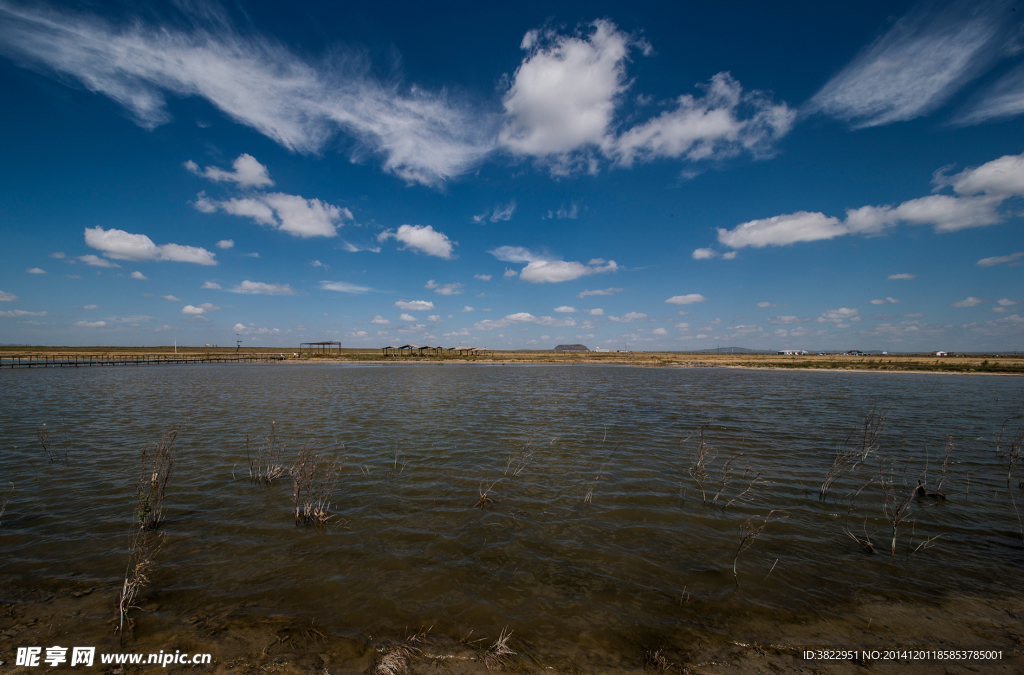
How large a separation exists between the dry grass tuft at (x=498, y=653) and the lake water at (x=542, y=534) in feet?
0.77

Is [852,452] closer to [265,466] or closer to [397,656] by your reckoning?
[397,656]

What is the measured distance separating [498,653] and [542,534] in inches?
126

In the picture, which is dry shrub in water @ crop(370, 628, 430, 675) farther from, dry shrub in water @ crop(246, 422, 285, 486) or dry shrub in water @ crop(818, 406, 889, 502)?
dry shrub in water @ crop(818, 406, 889, 502)

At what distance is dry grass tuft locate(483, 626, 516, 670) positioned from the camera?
424 cm

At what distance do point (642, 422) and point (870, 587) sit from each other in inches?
496

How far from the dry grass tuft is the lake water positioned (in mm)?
235

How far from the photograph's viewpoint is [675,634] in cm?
482

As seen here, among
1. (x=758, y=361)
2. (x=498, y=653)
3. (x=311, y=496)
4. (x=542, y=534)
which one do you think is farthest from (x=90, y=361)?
(x=758, y=361)

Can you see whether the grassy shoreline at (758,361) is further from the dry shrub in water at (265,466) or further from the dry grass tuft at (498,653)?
the dry grass tuft at (498,653)

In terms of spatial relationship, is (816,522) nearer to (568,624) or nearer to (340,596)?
(568,624)

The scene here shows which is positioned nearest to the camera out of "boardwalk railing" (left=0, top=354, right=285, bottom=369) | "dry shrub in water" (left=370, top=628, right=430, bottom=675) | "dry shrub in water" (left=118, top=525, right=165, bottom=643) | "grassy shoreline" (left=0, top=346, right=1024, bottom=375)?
"dry shrub in water" (left=370, top=628, right=430, bottom=675)

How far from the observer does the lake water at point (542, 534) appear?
5.18 m

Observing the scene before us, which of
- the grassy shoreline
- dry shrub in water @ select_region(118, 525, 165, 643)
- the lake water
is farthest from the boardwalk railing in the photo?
dry shrub in water @ select_region(118, 525, 165, 643)

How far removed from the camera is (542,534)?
24.6ft
